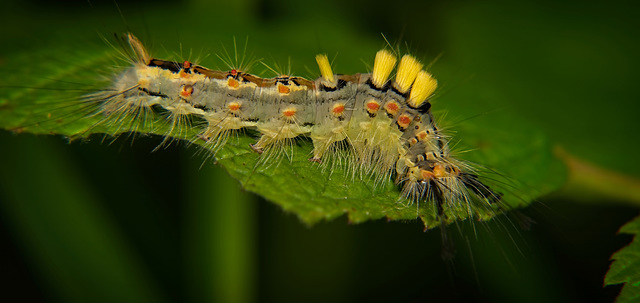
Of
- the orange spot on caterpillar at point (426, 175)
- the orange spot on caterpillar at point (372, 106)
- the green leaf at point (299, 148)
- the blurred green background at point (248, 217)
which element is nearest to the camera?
the green leaf at point (299, 148)

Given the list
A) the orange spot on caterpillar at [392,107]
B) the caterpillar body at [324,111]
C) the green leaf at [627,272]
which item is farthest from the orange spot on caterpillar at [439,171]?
the green leaf at [627,272]

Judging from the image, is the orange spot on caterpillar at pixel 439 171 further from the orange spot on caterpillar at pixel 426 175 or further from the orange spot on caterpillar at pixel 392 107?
the orange spot on caterpillar at pixel 392 107

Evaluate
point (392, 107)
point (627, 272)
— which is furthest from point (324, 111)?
point (627, 272)

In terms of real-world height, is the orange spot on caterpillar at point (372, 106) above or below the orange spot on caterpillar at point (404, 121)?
above

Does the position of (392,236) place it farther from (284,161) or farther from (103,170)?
(103,170)

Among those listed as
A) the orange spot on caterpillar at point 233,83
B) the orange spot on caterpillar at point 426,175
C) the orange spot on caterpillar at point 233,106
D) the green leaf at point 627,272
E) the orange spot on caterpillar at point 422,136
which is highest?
the orange spot on caterpillar at point 233,83

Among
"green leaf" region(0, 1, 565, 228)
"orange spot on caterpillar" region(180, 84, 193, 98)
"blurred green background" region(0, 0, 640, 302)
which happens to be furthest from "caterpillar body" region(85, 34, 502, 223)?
"blurred green background" region(0, 0, 640, 302)
